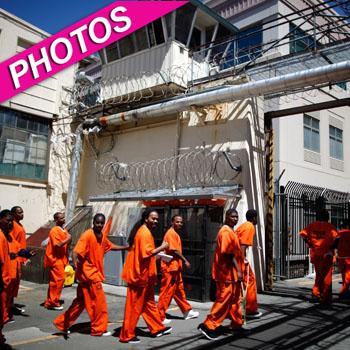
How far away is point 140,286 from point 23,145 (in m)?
9.36

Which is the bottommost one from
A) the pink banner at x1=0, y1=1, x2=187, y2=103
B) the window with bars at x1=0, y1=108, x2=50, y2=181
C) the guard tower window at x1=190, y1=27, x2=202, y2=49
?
the window with bars at x1=0, y1=108, x2=50, y2=181

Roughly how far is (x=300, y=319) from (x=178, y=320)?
6.65 ft

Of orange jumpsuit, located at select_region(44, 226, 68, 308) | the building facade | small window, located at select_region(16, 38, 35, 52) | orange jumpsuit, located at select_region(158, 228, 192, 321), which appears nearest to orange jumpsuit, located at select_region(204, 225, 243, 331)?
orange jumpsuit, located at select_region(158, 228, 192, 321)

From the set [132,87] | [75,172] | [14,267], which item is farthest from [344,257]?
[75,172]

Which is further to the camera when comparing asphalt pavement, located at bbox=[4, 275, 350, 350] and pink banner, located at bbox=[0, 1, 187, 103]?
pink banner, located at bbox=[0, 1, 187, 103]

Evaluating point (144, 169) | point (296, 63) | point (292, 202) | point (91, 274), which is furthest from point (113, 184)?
point (91, 274)

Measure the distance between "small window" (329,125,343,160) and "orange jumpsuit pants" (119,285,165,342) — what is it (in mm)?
15903

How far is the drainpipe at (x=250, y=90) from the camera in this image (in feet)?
25.8

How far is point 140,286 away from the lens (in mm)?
5371

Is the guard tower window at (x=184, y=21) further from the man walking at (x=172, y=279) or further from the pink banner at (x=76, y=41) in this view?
the man walking at (x=172, y=279)

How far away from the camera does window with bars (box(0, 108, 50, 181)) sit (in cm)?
1270

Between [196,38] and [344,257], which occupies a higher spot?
[196,38]

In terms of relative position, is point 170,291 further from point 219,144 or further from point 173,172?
point 173,172

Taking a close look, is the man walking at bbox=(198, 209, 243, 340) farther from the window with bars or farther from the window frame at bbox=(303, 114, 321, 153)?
the window frame at bbox=(303, 114, 321, 153)
